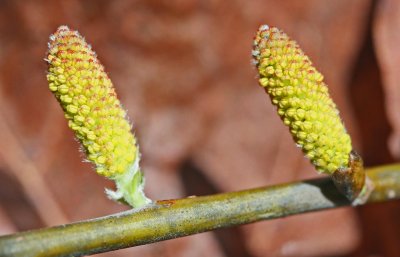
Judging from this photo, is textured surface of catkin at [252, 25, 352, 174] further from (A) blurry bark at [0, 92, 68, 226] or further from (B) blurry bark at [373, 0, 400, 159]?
(A) blurry bark at [0, 92, 68, 226]

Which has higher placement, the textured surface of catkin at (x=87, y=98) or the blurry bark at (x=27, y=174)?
the textured surface of catkin at (x=87, y=98)

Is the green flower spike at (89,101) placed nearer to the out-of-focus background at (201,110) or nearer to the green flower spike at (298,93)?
the green flower spike at (298,93)

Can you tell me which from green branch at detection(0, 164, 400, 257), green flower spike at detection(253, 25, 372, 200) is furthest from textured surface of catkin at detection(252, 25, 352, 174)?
green branch at detection(0, 164, 400, 257)

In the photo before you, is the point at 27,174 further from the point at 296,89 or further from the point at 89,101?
the point at 296,89

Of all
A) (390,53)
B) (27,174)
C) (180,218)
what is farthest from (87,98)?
(390,53)

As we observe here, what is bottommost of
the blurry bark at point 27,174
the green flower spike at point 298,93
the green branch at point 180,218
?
the blurry bark at point 27,174

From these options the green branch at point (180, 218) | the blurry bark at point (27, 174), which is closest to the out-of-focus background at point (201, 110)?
the blurry bark at point (27, 174)

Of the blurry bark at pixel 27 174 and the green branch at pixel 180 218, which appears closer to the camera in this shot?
the green branch at pixel 180 218
